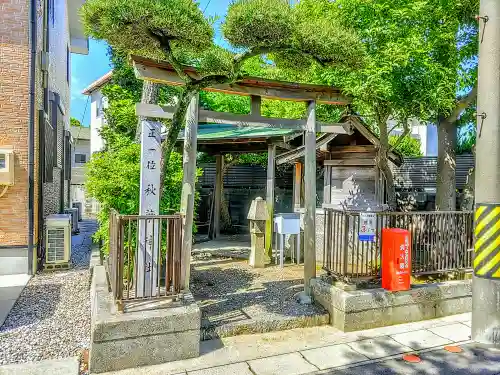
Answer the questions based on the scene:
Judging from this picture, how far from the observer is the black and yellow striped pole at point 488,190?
173 inches

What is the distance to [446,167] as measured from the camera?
709 cm

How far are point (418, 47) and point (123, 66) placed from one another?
8695mm

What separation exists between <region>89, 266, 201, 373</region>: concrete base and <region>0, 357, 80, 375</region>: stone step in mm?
220

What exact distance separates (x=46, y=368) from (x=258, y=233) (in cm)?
Result: 456

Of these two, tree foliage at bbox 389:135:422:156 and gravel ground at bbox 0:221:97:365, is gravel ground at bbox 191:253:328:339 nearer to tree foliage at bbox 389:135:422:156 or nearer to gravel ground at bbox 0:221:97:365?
gravel ground at bbox 0:221:97:365

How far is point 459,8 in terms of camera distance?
6.07m

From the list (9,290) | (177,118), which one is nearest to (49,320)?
(9,290)

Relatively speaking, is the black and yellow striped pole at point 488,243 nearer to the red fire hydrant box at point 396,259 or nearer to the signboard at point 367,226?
the red fire hydrant box at point 396,259

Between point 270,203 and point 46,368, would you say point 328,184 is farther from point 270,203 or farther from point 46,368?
point 46,368

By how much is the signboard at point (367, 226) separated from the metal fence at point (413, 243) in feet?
0.25

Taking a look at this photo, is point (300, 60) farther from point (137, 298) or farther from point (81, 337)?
point (81, 337)

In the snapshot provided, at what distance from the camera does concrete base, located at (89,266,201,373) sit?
3491mm

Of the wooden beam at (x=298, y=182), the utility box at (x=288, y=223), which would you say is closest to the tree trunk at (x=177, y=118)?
the utility box at (x=288, y=223)

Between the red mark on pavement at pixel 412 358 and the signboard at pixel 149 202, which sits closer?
the red mark on pavement at pixel 412 358
